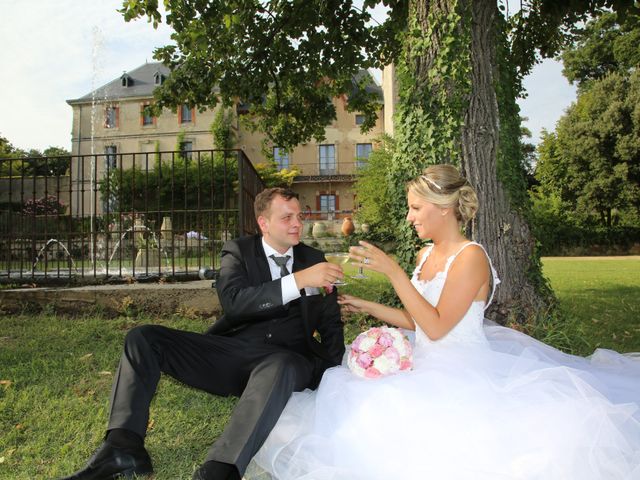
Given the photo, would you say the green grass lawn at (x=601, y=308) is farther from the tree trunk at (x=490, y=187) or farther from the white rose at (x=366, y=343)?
the white rose at (x=366, y=343)

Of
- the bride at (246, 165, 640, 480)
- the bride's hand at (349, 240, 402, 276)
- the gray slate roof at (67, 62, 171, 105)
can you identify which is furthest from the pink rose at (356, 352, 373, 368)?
the gray slate roof at (67, 62, 171, 105)

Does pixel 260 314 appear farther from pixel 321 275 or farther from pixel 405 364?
pixel 405 364

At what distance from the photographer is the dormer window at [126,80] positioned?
4551 centimetres

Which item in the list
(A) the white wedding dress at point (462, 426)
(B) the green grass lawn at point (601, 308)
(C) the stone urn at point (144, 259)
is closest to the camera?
(A) the white wedding dress at point (462, 426)

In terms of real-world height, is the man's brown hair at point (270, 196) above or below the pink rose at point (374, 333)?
above

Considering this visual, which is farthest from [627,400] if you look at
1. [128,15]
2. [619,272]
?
[619,272]

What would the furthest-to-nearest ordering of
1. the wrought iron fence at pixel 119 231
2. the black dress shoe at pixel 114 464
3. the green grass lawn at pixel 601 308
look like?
the wrought iron fence at pixel 119 231
the green grass lawn at pixel 601 308
the black dress shoe at pixel 114 464

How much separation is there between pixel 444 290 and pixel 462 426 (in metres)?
0.89

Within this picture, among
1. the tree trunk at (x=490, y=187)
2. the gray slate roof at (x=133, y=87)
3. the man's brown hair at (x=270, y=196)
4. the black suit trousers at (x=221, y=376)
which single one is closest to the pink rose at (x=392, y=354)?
the black suit trousers at (x=221, y=376)

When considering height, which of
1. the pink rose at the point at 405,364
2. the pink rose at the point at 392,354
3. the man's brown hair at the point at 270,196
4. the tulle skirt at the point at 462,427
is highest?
the man's brown hair at the point at 270,196

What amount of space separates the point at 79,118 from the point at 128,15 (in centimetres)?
4284

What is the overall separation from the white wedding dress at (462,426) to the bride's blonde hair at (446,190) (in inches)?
36.6

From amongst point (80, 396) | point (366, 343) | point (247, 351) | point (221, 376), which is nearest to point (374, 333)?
point (366, 343)

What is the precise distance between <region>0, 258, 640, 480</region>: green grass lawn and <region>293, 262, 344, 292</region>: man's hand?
1329 millimetres
